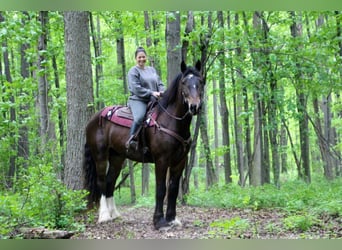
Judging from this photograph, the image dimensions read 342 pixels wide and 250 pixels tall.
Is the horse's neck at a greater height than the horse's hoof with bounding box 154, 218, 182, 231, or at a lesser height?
greater

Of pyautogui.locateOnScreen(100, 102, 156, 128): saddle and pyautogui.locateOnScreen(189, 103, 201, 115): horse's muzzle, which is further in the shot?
pyautogui.locateOnScreen(100, 102, 156, 128): saddle

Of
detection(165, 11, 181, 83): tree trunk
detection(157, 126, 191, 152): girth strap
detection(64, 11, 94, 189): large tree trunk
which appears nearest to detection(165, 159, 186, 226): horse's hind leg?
detection(157, 126, 191, 152): girth strap

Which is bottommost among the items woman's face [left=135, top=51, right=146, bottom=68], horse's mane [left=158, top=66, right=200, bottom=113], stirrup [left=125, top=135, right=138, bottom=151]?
stirrup [left=125, top=135, right=138, bottom=151]

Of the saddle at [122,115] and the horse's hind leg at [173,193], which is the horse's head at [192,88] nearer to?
the saddle at [122,115]

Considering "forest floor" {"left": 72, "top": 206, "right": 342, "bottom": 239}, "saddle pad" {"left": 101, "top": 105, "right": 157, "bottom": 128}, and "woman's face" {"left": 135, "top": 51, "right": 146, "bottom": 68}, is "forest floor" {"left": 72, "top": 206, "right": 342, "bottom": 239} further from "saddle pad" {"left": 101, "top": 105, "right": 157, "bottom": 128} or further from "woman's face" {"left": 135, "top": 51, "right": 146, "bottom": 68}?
"woman's face" {"left": 135, "top": 51, "right": 146, "bottom": 68}

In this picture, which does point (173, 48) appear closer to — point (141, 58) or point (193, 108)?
point (141, 58)

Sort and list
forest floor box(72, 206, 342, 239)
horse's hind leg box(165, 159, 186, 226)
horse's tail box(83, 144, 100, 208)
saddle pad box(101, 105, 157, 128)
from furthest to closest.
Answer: horse's tail box(83, 144, 100, 208), saddle pad box(101, 105, 157, 128), horse's hind leg box(165, 159, 186, 226), forest floor box(72, 206, 342, 239)

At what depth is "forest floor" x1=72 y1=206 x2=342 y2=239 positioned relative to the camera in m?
5.00

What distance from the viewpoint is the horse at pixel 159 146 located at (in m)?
5.85

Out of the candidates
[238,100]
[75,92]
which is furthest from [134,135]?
[238,100]

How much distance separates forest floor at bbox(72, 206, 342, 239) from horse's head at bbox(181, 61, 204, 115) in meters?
1.70

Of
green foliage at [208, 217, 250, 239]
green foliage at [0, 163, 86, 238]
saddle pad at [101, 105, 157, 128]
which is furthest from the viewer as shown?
saddle pad at [101, 105, 157, 128]

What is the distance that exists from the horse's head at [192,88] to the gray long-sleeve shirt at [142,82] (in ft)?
2.76

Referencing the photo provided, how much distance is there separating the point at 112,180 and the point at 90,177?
0.46m
